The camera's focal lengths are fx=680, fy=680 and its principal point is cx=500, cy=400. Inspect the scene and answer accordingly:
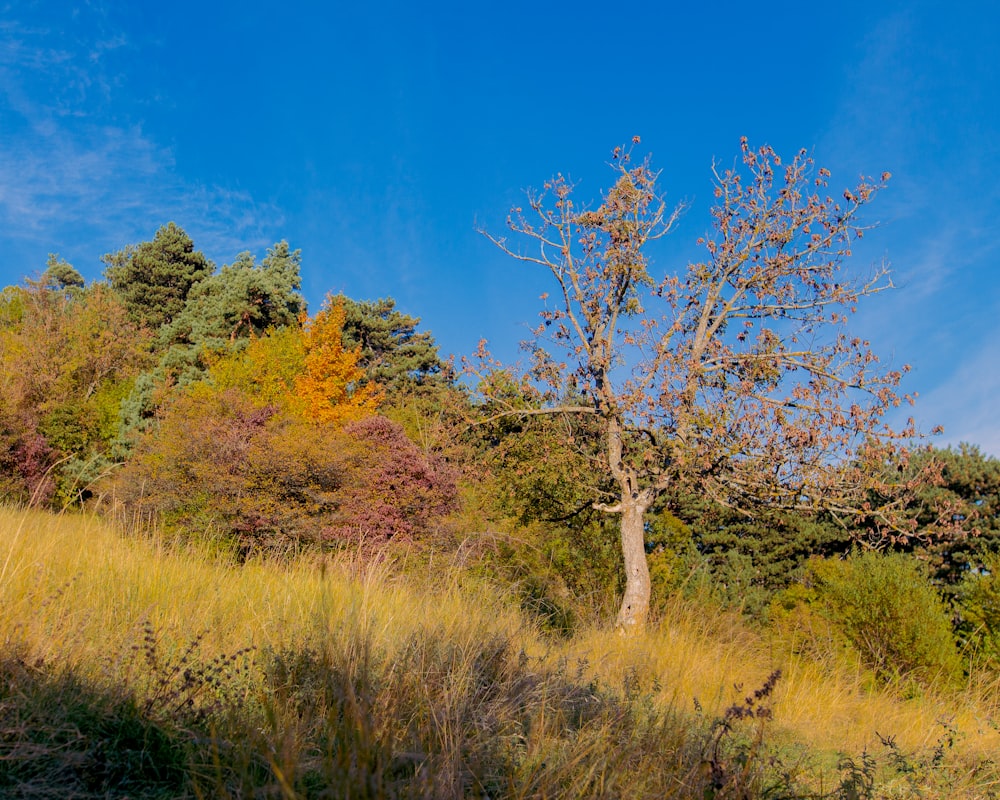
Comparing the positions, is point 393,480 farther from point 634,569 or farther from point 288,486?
point 634,569

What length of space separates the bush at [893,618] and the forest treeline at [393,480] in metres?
0.05

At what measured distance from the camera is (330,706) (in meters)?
3.22

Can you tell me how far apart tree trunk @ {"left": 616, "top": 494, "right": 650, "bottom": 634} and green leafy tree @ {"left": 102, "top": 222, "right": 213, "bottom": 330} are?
102 ft

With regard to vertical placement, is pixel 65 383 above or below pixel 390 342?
below

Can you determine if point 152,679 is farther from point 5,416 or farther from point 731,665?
point 5,416

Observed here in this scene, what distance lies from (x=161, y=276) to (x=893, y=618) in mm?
35717

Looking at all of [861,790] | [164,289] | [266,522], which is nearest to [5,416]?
A: [266,522]

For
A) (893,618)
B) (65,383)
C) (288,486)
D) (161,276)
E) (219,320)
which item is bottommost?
(893,618)

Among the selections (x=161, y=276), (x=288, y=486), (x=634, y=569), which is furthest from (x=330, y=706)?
(x=161, y=276)

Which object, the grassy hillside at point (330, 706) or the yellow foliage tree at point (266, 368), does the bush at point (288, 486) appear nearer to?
the grassy hillside at point (330, 706)

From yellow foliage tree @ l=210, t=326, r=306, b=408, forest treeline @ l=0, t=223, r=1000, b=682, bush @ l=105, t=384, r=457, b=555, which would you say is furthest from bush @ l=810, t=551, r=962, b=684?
yellow foliage tree @ l=210, t=326, r=306, b=408

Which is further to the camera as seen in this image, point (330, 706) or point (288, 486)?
point (288, 486)

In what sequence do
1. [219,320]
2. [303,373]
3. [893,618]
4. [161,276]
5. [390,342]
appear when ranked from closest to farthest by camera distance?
1. [893,618]
2. [303,373]
3. [219,320]
4. [390,342]
5. [161,276]

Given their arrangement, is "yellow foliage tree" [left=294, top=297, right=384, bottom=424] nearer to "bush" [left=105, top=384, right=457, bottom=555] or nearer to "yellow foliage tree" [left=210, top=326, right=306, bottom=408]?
"yellow foliage tree" [left=210, top=326, right=306, bottom=408]
